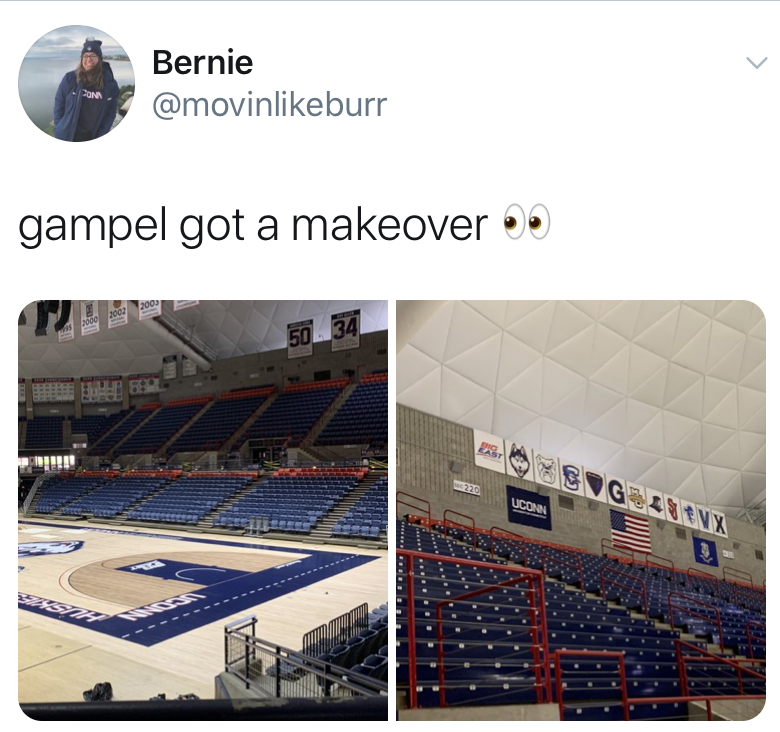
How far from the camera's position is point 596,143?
3.47m

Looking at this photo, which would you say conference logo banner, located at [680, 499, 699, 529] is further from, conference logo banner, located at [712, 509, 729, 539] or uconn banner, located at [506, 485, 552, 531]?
uconn banner, located at [506, 485, 552, 531]

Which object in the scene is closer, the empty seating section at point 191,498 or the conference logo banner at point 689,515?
the conference logo banner at point 689,515

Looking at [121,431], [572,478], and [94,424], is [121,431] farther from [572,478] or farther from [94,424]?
[572,478]

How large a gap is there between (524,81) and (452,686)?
12.4 feet

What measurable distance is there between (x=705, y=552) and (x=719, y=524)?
0.99 m

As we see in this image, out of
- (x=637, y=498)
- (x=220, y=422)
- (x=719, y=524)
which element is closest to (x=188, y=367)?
(x=220, y=422)

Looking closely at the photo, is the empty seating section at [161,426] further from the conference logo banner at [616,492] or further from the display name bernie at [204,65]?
the display name bernie at [204,65]

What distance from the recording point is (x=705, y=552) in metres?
17.6

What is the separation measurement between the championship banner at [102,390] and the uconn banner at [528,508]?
2382cm

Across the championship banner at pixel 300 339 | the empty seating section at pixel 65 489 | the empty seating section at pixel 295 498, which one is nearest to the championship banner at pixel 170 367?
the empty seating section at pixel 65 489

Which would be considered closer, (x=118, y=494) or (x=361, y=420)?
(x=361, y=420)

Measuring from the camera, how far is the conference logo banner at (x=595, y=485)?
13.8 meters

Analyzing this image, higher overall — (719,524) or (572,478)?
(572,478)

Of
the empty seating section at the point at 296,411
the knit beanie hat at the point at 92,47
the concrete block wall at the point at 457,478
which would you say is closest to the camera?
the knit beanie hat at the point at 92,47
